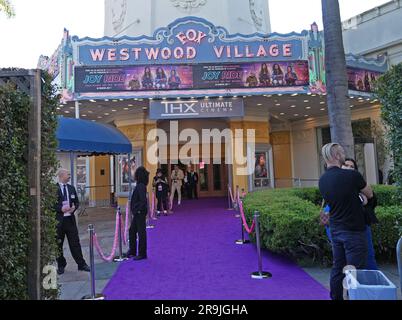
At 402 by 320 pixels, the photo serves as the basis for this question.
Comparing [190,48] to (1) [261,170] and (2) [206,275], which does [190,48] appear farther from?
(2) [206,275]

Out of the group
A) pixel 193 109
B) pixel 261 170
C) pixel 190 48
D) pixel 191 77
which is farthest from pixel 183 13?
pixel 261 170

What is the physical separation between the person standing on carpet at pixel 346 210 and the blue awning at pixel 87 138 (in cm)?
759

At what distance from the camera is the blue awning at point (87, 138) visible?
393 inches

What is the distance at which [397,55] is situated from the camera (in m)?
17.8

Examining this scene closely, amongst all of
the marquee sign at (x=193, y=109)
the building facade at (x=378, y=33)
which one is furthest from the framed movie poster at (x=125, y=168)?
the building facade at (x=378, y=33)

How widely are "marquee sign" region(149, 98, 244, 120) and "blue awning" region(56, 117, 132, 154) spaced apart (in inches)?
99.3

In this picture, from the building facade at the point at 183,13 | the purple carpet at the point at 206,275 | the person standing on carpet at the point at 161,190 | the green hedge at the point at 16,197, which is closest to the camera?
the green hedge at the point at 16,197

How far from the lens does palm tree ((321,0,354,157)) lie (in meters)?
7.50

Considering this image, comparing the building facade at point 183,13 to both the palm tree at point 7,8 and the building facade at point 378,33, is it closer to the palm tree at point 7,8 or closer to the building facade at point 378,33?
the building facade at point 378,33

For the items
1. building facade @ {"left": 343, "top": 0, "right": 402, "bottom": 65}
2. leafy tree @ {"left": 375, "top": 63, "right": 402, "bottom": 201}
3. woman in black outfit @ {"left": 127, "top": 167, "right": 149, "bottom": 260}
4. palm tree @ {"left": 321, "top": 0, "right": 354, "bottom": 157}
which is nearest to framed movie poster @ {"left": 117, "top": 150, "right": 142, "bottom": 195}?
woman in black outfit @ {"left": 127, "top": 167, "right": 149, "bottom": 260}

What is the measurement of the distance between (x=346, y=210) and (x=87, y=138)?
851 cm

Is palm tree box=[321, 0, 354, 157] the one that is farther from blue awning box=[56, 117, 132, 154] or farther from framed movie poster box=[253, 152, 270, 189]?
framed movie poster box=[253, 152, 270, 189]

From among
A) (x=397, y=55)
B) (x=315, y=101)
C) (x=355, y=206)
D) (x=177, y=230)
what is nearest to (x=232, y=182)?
(x=315, y=101)

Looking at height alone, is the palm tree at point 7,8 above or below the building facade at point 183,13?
below
